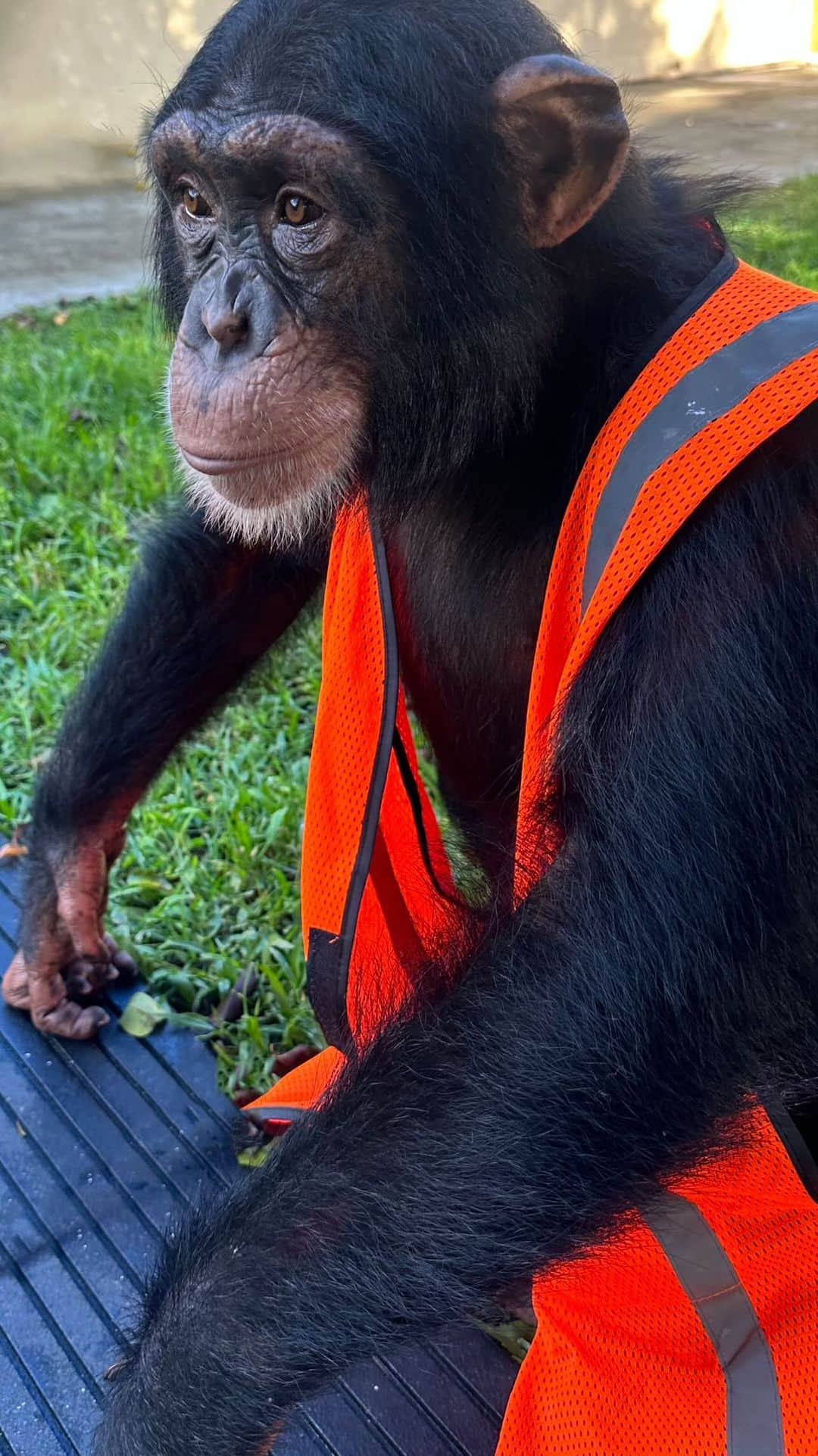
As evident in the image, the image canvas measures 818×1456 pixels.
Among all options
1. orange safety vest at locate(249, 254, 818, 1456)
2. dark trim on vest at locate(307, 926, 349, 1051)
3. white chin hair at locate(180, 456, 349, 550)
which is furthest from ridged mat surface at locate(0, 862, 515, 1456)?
white chin hair at locate(180, 456, 349, 550)

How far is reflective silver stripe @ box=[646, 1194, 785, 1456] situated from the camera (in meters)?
1.74

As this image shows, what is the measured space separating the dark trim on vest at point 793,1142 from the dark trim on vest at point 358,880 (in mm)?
604

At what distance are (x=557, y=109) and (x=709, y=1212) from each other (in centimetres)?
148

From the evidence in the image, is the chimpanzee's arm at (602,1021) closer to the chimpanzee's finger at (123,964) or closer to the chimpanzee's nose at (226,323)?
the chimpanzee's nose at (226,323)

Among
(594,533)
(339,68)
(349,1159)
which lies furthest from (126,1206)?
(339,68)

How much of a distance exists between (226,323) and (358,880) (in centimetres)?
86

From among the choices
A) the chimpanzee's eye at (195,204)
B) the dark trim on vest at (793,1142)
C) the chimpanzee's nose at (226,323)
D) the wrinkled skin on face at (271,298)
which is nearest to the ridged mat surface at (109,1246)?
the dark trim on vest at (793,1142)

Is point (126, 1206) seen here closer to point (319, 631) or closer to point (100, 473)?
point (319, 631)

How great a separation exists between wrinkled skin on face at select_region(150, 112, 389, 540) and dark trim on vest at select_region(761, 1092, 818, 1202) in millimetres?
1073

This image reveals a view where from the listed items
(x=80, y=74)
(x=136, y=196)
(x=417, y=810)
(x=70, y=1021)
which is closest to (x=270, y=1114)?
(x=70, y=1021)

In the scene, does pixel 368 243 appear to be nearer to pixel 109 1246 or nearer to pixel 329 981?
pixel 329 981

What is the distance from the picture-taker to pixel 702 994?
1.58m

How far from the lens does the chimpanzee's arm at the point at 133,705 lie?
Result: 108 inches

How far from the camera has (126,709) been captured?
2773mm
